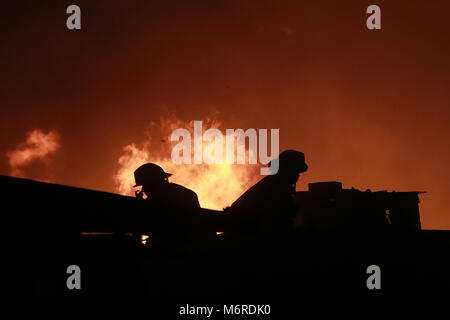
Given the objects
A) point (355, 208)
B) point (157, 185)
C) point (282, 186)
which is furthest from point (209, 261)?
point (355, 208)

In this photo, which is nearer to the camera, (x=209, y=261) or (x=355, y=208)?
(x=209, y=261)

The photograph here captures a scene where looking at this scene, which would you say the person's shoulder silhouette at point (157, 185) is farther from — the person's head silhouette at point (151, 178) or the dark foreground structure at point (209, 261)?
the dark foreground structure at point (209, 261)

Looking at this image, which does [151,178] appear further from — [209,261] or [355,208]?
[355,208]

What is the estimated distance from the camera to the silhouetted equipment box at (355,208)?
24.1 ft

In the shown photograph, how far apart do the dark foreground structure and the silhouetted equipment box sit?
2.64 m

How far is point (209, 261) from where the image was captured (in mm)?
2807

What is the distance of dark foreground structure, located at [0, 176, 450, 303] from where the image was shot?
4.70ft

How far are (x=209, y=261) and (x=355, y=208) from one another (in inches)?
232
